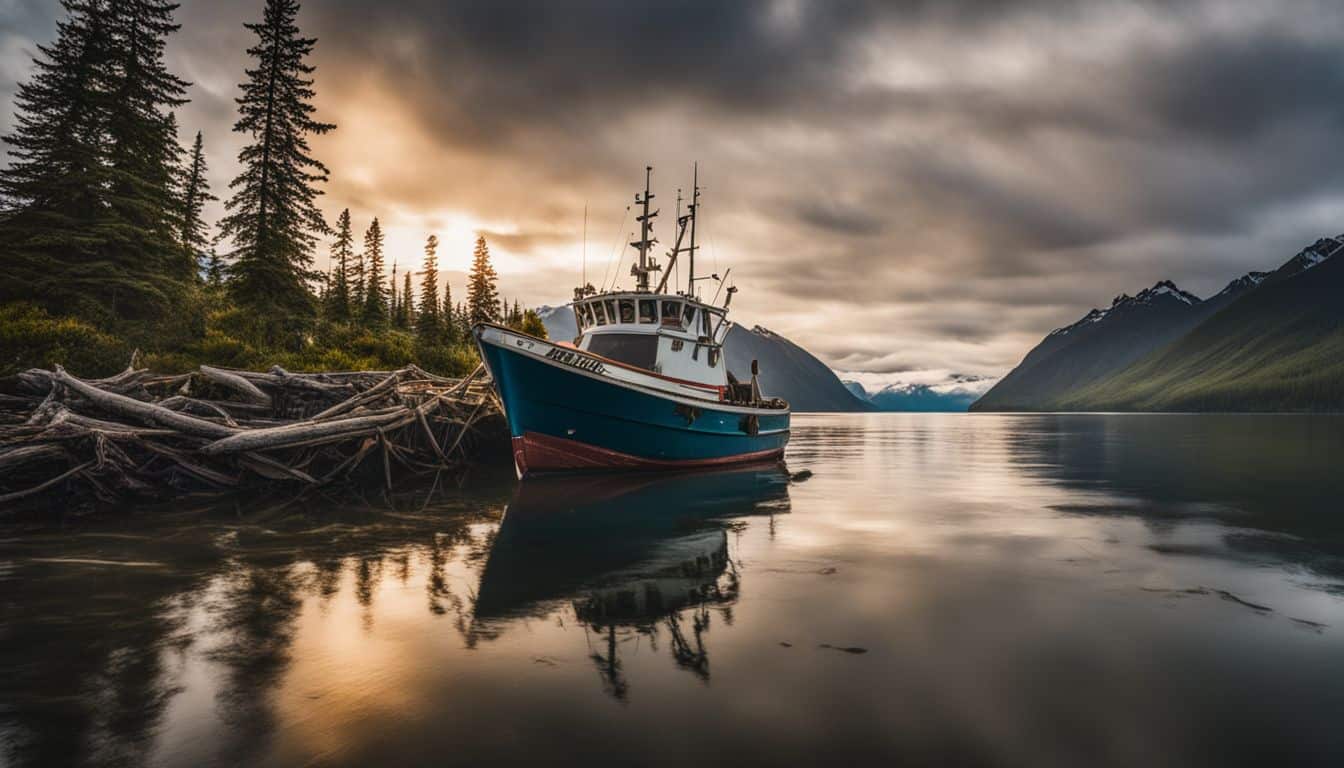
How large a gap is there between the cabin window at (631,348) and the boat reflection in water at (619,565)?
212 inches

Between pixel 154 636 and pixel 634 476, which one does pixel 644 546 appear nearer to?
pixel 154 636

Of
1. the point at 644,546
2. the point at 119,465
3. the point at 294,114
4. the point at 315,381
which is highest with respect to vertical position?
the point at 294,114

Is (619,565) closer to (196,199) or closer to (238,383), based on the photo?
(238,383)

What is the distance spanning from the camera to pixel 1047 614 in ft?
22.5

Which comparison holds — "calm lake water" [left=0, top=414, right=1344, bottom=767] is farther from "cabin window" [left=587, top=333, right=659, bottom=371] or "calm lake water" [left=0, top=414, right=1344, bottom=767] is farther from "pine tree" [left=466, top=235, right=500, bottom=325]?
"pine tree" [left=466, top=235, right=500, bottom=325]

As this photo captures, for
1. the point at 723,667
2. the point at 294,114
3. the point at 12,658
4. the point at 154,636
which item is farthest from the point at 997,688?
the point at 294,114

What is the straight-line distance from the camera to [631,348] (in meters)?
21.2

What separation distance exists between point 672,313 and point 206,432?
14196mm

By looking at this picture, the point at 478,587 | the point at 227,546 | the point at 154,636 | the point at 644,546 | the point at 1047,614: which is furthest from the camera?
the point at 644,546

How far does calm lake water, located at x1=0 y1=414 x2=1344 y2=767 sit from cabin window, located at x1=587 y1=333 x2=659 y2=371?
9231 millimetres

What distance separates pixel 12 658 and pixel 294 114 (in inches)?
1255

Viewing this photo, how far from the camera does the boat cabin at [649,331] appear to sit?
69.7 ft

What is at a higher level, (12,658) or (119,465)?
(119,465)

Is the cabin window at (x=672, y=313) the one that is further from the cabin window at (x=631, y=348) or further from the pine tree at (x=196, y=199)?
the pine tree at (x=196, y=199)
